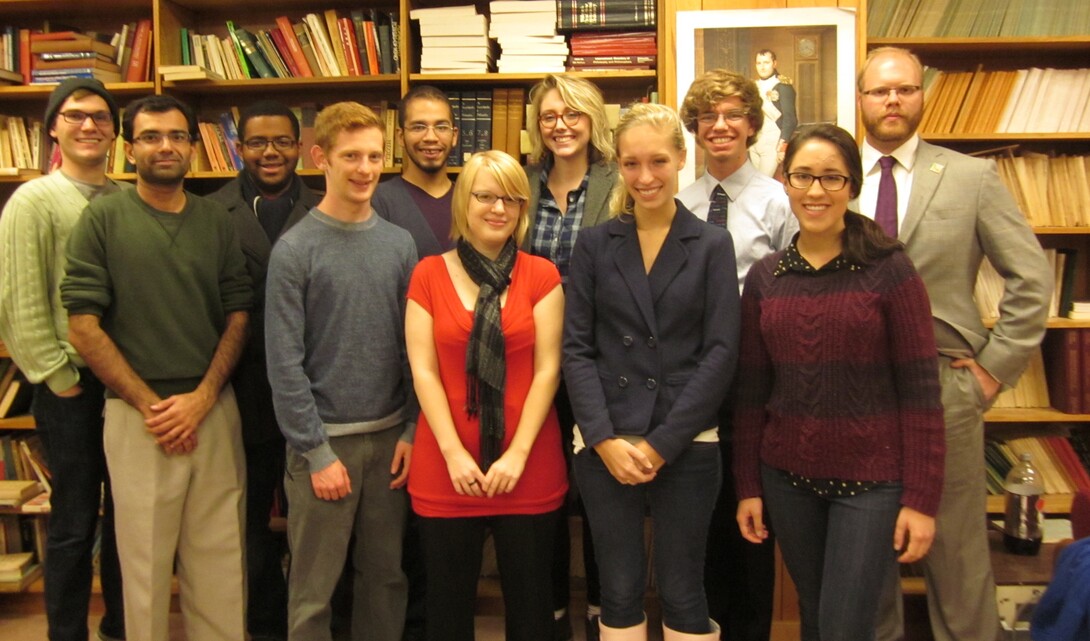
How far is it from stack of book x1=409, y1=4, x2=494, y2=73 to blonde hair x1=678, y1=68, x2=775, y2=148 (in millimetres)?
1111

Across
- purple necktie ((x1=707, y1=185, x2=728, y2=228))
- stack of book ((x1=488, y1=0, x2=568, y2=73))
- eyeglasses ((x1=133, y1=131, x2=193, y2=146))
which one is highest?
stack of book ((x1=488, y1=0, x2=568, y2=73))

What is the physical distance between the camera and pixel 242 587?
226 cm

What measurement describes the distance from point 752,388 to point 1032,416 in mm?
1791

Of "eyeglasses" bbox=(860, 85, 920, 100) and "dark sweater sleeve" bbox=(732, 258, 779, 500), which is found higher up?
"eyeglasses" bbox=(860, 85, 920, 100)

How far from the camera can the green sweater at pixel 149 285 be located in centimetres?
204

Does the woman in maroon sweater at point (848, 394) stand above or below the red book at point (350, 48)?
below

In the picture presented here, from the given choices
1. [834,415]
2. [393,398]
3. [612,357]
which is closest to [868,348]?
[834,415]

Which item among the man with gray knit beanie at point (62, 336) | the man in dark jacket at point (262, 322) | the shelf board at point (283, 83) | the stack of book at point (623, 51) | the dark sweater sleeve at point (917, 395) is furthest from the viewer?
the shelf board at point (283, 83)

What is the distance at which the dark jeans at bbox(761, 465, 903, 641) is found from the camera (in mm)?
1574

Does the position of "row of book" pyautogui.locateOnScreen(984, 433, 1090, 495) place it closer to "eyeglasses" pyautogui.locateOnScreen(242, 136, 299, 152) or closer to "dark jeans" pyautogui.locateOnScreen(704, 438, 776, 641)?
"dark jeans" pyautogui.locateOnScreen(704, 438, 776, 641)

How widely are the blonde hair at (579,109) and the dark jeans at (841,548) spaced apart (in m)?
1.11

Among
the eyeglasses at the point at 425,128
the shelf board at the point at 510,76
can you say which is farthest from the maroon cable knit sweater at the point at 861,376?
the shelf board at the point at 510,76

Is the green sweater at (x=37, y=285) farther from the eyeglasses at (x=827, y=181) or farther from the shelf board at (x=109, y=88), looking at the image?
the eyeglasses at (x=827, y=181)

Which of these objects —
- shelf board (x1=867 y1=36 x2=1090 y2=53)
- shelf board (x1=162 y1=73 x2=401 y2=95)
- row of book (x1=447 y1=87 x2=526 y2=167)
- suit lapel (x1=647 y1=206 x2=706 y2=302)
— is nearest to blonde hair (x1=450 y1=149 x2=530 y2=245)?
suit lapel (x1=647 y1=206 x2=706 y2=302)
